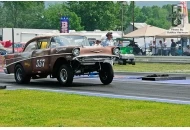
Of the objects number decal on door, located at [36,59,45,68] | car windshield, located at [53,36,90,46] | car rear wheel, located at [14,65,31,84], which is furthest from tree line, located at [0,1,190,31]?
car windshield, located at [53,36,90,46]

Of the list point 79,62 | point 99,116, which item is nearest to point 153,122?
point 99,116

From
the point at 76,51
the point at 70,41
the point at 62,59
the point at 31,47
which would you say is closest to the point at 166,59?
the point at 31,47

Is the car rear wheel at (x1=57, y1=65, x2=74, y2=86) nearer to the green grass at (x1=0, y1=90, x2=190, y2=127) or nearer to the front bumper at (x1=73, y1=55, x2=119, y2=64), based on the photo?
the front bumper at (x1=73, y1=55, x2=119, y2=64)

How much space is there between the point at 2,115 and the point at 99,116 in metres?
1.78

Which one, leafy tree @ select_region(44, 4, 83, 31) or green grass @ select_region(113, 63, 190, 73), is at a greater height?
leafy tree @ select_region(44, 4, 83, 31)

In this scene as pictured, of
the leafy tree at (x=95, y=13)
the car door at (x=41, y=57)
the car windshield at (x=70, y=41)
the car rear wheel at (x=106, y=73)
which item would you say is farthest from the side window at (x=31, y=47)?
the leafy tree at (x=95, y=13)

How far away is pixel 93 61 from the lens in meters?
17.7

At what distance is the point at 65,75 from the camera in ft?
58.9

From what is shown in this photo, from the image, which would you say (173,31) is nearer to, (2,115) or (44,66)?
(44,66)

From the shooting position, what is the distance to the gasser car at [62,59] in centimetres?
1761

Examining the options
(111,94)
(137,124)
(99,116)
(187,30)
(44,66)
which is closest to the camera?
(137,124)

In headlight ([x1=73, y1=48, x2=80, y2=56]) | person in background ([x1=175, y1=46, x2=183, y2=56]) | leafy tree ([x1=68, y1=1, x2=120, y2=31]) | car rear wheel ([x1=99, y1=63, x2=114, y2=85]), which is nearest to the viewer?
headlight ([x1=73, y1=48, x2=80, y2=56])

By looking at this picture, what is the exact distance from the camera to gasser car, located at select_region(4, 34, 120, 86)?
1761 centimetres

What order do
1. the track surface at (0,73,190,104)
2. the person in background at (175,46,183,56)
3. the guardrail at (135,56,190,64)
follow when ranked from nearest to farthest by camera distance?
the track surface at (0,73,190,104) → the guardrail at (135,56,190,64) → the person in background at (175,46,183,56)
